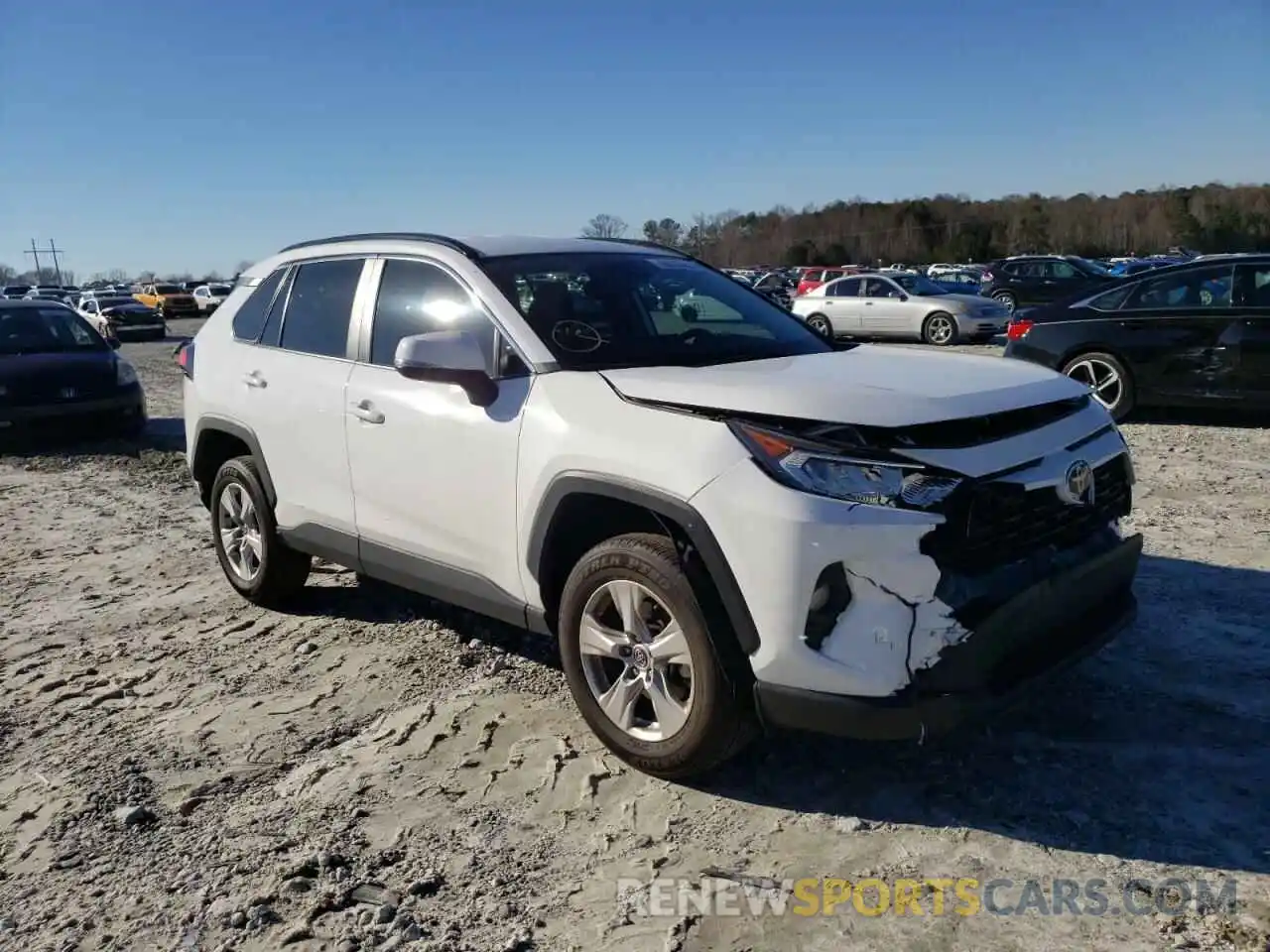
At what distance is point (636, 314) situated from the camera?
4.11 m

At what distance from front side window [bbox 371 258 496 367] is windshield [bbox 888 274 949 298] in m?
18.8

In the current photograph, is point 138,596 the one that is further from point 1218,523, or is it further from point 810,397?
point 1218,523

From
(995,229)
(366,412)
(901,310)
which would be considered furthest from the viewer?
(995,229)

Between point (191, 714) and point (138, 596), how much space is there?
1.84 meters

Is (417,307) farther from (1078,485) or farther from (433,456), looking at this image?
(1078,485)

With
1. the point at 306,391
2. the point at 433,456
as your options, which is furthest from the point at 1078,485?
the point at 306,391

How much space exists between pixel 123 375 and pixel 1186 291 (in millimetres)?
10841

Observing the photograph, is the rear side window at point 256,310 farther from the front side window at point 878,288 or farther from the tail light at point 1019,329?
the front side window at point 878,288

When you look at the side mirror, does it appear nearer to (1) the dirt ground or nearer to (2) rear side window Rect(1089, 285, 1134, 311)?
(1) the dirt ground

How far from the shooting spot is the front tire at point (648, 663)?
3076mm

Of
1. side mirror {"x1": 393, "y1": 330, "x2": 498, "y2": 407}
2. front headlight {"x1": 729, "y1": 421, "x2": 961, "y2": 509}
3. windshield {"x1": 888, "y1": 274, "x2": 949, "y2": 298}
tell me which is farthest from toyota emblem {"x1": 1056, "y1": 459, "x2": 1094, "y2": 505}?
windshield {"x1": 888, "y1": 274, "x2": 949, "y2": 298}

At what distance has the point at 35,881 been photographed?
9.87ft

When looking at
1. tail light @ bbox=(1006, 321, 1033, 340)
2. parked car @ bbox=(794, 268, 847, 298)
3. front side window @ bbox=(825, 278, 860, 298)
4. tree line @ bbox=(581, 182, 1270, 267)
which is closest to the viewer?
tail light @ bbox=(1006, 321, 1033, 340)

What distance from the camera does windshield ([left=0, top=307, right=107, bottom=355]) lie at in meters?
10.9
